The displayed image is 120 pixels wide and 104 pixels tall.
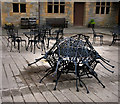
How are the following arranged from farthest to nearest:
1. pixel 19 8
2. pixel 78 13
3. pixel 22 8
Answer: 1. pixel 78 13
2. pixel 22 8
3. pixel 19 8

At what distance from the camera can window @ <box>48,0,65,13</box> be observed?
1623 cm

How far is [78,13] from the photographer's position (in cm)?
1705

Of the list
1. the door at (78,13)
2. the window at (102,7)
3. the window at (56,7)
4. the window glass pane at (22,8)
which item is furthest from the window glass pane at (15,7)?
the window at (102,7)

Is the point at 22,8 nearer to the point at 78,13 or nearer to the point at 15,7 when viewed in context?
the point at 15,7

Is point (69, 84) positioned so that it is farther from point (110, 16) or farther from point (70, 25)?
point (110, 16)

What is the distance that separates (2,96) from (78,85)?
1428 millimetres

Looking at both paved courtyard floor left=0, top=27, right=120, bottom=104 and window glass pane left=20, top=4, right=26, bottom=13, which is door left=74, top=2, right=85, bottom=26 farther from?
paved courtyard floor left=0, top=27, right=120, bottom=104

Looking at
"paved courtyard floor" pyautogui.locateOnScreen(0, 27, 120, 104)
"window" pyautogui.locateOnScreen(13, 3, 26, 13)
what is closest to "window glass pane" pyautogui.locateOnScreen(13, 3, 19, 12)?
"window" pyautogui.locateOnScreen(13, 3, 26, 13)

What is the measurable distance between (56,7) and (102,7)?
401 centimetres

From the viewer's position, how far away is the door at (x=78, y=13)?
1689 centimetres

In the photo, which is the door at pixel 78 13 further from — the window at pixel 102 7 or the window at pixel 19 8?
the window at pixel 19 8

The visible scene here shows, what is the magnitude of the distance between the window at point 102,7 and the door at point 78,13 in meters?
1.37

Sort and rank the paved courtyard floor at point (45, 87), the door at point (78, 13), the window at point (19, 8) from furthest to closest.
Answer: the door at point (78, 13), the window at point (19, 8), the paved courtyard floor at point (45, 87)

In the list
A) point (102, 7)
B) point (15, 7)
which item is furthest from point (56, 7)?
point (102, 7)
